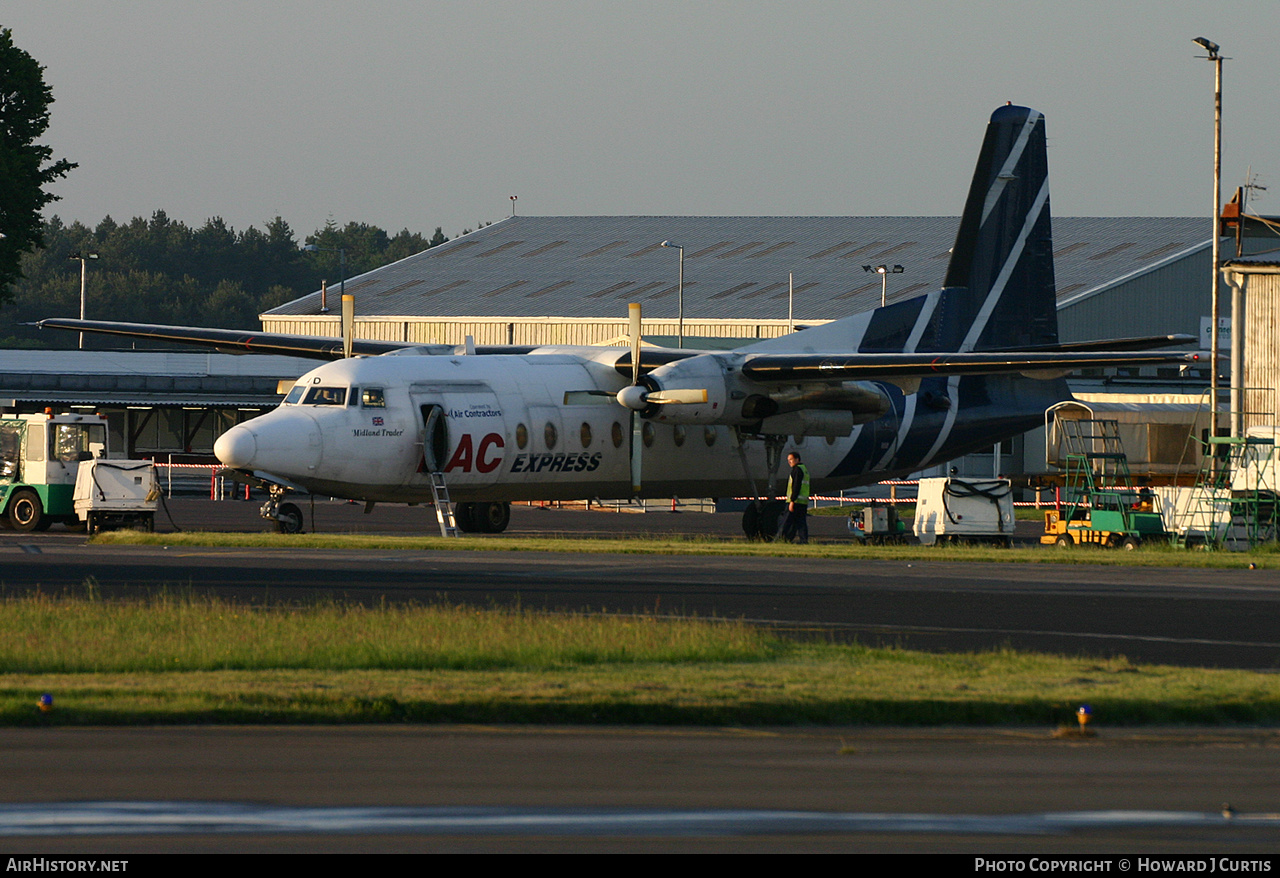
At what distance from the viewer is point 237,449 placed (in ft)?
93.5

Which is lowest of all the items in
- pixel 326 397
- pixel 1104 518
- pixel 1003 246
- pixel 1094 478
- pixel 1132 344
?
pixel 1104 518

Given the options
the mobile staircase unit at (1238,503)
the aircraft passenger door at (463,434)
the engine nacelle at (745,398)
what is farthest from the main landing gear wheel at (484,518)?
the mobile staircase unit at (1238,503)

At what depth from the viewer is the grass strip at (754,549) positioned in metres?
27.5

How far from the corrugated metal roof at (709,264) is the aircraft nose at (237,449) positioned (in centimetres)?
5310

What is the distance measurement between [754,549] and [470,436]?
18.9ft

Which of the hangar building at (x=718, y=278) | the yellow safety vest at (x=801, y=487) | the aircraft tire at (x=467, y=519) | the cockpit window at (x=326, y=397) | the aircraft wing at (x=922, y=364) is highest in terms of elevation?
the hangar building at (x=718, y=278)

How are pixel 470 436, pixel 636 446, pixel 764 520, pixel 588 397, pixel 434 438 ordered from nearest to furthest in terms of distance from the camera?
pixel 434 438 → pixel 470 436 → pixel 636 446 → pixel 588 397 → pixel 764 520

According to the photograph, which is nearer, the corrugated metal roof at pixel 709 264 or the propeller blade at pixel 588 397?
the propeller blade at pixel 588 397

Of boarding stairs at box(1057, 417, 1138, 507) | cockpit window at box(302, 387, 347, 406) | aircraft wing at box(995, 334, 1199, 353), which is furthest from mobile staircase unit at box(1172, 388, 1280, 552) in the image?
cockpit window at box(302, 387, 347, 406)

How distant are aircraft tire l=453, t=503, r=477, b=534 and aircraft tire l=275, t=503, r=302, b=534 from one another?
12.9ft

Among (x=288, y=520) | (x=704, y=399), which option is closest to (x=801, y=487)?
(x=704, y=399)

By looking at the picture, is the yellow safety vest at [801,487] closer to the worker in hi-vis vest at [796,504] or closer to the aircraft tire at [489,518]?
the worker in hi-vis vest at [796,504]

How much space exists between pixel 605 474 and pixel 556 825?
26.4 meters

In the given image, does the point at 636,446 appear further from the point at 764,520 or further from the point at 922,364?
the point at 922,364
